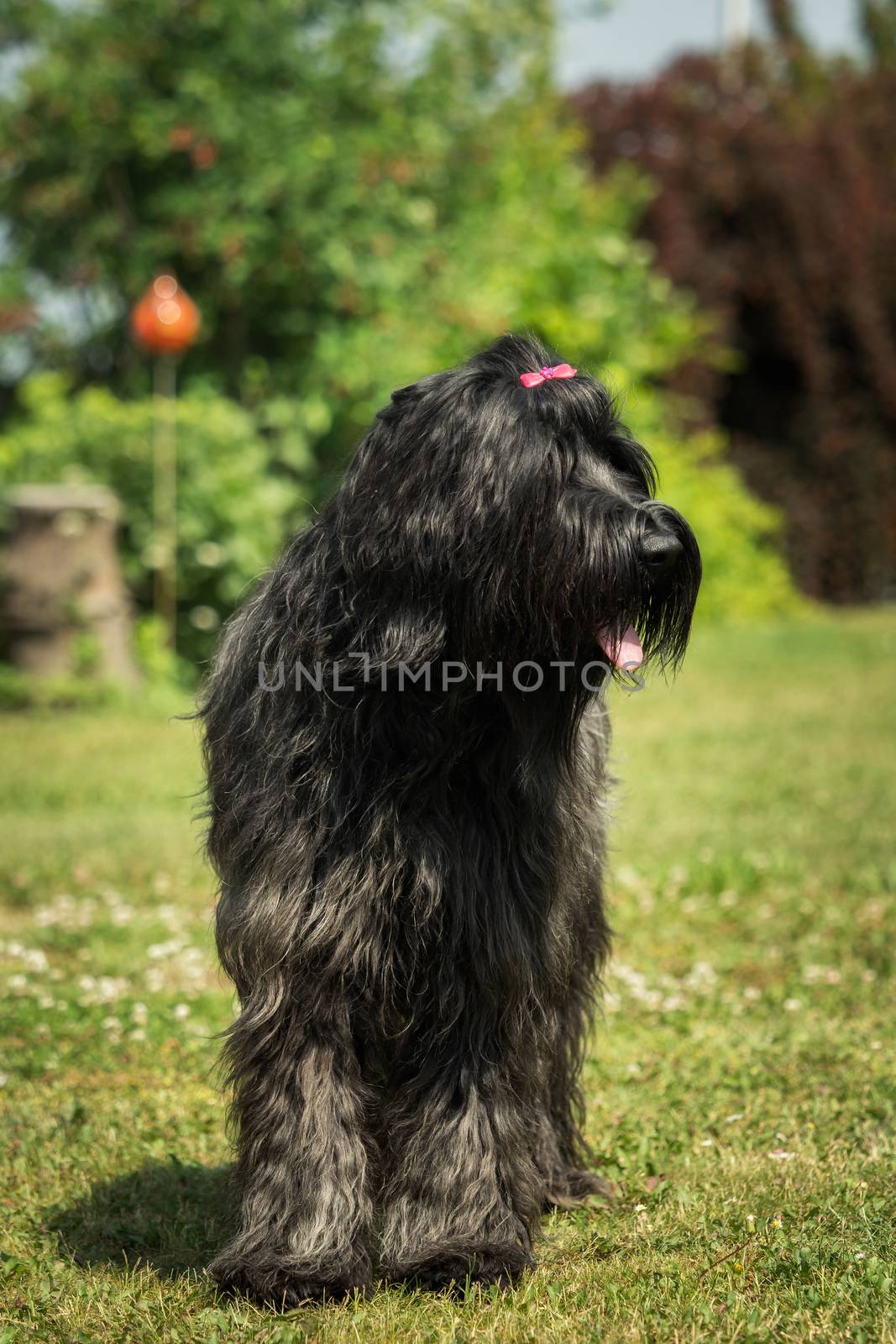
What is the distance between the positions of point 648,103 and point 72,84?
10300 millimetres

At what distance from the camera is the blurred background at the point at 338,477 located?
3543mm

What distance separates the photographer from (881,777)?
29.0 ft

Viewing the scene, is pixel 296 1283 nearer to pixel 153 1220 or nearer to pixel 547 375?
pixel 153 1220

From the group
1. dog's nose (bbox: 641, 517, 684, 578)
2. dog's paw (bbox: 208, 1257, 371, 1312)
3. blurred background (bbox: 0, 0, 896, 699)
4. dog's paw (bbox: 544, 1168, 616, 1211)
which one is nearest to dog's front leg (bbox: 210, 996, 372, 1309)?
dog's paw (bbox: 208, 1257, 371, 1312)

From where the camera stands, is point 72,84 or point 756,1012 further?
point 72,84

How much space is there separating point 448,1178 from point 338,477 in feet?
4.96

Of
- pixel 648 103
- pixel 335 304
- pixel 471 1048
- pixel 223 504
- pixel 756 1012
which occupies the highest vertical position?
pixel 648 103

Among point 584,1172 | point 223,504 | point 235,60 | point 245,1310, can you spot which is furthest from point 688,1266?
point 235,60

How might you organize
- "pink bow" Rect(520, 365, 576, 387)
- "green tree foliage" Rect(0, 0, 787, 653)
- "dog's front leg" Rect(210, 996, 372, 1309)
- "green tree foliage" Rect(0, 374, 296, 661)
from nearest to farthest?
"pink bow" Rect(520, 365, 576, 387) < "dog's front leg" Rect(210, 996, 372, 1309) < "green tree foliage" Rect(0, 374, 296, 661) < "green tree foliage" Rect(0, 0, 787, 653)

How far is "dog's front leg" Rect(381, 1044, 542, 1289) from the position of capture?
304 centimetres

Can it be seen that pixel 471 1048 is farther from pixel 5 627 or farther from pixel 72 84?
pixel 72 84

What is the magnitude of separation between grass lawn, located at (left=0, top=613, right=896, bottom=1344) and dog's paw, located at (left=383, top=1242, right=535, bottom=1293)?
47 millimetres

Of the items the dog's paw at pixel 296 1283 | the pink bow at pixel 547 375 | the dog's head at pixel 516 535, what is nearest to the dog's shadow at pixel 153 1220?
the dog's paw at pixel 296 1283

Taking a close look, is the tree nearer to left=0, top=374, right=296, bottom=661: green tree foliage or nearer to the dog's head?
left=0, top=374, right=296, bottom=661: green tree foliage
